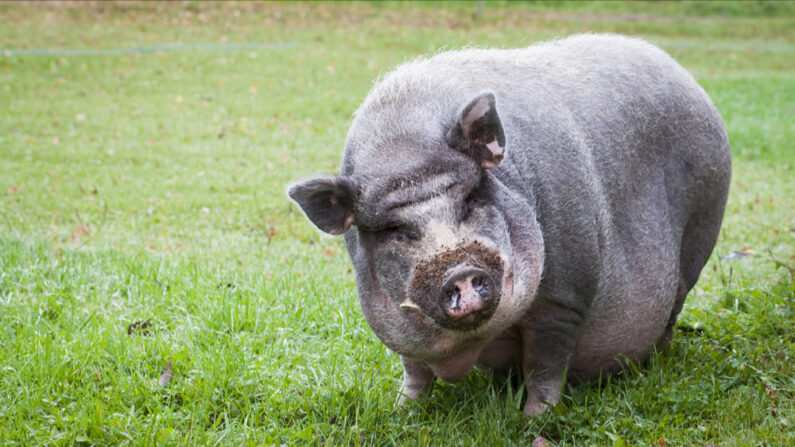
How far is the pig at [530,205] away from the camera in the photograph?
3.28m

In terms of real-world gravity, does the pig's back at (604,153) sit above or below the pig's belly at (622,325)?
above

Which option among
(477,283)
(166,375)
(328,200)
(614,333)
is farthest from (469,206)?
(166,375)

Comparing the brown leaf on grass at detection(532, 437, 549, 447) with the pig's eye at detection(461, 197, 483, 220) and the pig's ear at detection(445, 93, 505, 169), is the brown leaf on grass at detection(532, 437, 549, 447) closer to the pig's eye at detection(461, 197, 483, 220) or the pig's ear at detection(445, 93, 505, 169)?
the pig's eye at detection(461, 197, 483, 220)

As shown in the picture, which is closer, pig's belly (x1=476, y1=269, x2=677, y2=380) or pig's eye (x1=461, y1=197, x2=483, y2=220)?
pig's eye (x1=461, y1=197, x2=483, y2=220)

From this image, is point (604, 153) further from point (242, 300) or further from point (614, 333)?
point (242, 300)

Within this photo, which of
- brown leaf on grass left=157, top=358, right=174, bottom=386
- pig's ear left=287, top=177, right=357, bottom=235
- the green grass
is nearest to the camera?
pig's ear left=287, top=177, right=357, bottom=235

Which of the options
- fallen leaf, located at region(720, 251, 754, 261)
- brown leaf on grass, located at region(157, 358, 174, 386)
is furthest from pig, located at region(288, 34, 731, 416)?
fallen leaf, located at region(720, 251, 754, 261)

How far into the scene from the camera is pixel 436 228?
3176 millimetres

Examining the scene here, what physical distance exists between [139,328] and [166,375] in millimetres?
764

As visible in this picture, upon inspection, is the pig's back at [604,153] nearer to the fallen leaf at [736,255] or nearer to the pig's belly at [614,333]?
the pig's belly at [614,333]

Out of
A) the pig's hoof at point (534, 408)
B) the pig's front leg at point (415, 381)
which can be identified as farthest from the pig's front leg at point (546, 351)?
the pig's front leg at point (415, 381)

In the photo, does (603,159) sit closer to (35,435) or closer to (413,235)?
(413,235)

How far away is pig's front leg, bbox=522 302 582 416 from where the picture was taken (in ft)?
12.7

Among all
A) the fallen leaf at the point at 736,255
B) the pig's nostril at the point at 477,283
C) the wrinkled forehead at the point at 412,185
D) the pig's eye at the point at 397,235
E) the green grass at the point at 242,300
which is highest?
the wrinkled forehead at the point at 412,185
